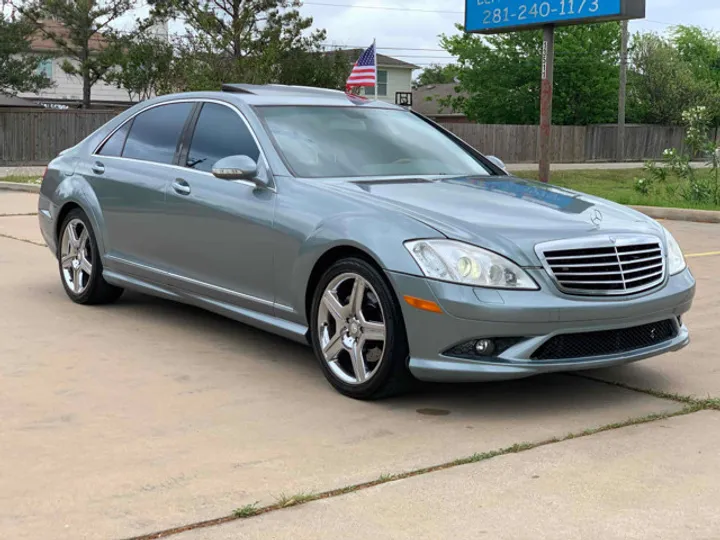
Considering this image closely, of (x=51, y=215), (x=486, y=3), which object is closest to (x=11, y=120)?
(x=486, y=3)

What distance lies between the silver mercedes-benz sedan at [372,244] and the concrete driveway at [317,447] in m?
0.28

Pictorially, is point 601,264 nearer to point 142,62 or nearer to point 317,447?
point 317,447

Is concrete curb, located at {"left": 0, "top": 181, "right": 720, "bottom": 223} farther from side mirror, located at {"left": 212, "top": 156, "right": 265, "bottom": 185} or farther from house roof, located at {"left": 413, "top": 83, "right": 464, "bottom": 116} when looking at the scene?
house roof, located at {"left": 413, "top": 83, "right": 464, "bottom": 116}

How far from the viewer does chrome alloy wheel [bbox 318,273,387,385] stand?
486cm

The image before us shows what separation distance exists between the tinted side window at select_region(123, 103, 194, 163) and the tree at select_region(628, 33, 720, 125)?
1849 inches

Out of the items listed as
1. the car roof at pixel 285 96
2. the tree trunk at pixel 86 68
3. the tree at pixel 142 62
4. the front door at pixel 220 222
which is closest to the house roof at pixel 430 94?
the tree at pixel 142 62

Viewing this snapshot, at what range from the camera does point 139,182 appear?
6559 millimetres

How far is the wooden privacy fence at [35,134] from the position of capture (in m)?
35.1

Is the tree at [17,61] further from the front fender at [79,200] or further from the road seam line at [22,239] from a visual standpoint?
the front fender at [79,200]

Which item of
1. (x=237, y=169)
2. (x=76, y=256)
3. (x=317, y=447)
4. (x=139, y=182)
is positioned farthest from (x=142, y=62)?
(x=317, y=447)

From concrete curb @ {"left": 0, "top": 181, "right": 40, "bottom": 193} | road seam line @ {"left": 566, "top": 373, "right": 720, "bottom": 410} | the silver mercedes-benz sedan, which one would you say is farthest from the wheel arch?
concrete curb @ {"left": 0, "top": 181, "right": 40, "bottom": 193}

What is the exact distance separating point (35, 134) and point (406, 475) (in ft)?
112

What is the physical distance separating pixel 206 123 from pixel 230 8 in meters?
36.6

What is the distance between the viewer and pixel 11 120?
35031 millimetres
